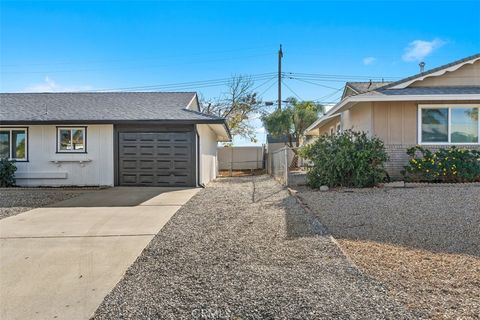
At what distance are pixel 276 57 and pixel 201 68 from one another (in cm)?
636

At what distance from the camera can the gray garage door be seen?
1222 centimetres

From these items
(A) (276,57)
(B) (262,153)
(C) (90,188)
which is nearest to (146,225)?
(C) (90,188)

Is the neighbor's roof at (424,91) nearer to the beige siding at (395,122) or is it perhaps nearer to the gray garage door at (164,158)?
the beige siding at (395,122)

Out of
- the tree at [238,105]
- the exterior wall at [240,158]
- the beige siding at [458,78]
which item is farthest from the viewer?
the tree at [238,105]

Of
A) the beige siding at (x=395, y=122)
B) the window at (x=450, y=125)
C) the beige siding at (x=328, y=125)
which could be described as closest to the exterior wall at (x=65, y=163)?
the beige siding at (x=395, y=122)

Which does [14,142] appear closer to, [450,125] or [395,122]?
[395,122]

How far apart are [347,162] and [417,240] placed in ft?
16.9

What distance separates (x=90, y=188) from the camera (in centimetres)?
1195

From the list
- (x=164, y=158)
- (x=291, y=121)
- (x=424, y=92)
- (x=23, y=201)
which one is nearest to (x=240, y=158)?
(x=291, y=121)

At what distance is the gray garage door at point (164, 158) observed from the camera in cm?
1222

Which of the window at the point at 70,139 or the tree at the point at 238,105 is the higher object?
the tree at the point at 238,105

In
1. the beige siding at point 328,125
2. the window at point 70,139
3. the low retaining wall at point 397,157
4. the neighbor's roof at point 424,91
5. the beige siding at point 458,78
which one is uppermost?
the beige siding at point 458,78

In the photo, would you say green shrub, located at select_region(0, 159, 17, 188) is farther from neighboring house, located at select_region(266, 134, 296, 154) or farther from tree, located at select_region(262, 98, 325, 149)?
tree, located at select_region(262, 98, 325, 149)

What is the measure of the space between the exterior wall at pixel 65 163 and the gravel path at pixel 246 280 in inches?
315
